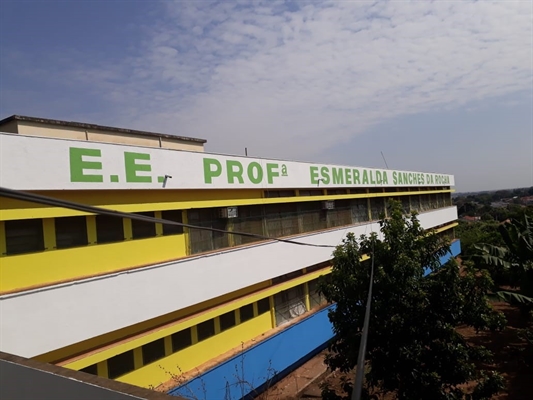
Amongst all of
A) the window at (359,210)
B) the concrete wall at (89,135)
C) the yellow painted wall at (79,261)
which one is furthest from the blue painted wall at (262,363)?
the concrete wall at (89,135)

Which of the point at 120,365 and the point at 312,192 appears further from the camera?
the point at 312,192

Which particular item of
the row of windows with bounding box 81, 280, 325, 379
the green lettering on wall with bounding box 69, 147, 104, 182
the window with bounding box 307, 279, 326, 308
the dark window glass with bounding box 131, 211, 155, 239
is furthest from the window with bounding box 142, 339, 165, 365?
the window with bounding box 307, 279, 326, 308

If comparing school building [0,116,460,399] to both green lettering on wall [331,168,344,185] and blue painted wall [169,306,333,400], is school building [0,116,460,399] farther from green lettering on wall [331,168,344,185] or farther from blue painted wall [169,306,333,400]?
green lettering on wall [331,168,344,185]

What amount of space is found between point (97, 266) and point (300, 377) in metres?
8.10

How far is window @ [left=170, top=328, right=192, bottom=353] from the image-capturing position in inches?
374

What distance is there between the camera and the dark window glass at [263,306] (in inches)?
488

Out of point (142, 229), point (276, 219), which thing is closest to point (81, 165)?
point (142, 229)

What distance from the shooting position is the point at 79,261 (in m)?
7.60

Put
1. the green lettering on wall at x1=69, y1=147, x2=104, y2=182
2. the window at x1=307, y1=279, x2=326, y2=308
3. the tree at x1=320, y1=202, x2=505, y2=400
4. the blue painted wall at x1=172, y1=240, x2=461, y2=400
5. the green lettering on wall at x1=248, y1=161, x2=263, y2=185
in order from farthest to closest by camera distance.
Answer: the window at x1=307, y1=279, x2=326, y2=308 < the green lettering on wall at x1=248, y1=161, x2=263, y2=185 < the blue painted wall at x1=172, y1=240, x2=461, y2=400 < the green lettering on wall at x1=69, y1=147, x2=104, y2=182 < the tree at x1=320, y1=202, x2=505, y2=400

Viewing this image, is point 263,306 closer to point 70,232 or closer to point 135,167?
point 135,167

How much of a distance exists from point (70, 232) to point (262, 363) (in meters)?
6.74

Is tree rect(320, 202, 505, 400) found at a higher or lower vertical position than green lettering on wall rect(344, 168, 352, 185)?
lower

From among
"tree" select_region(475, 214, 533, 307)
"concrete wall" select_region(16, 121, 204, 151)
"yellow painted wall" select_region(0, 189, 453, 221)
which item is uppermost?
"concrete wall" select_region(16, 121, 204, 151)

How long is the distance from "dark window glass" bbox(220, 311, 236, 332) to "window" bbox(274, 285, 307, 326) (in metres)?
2.22
